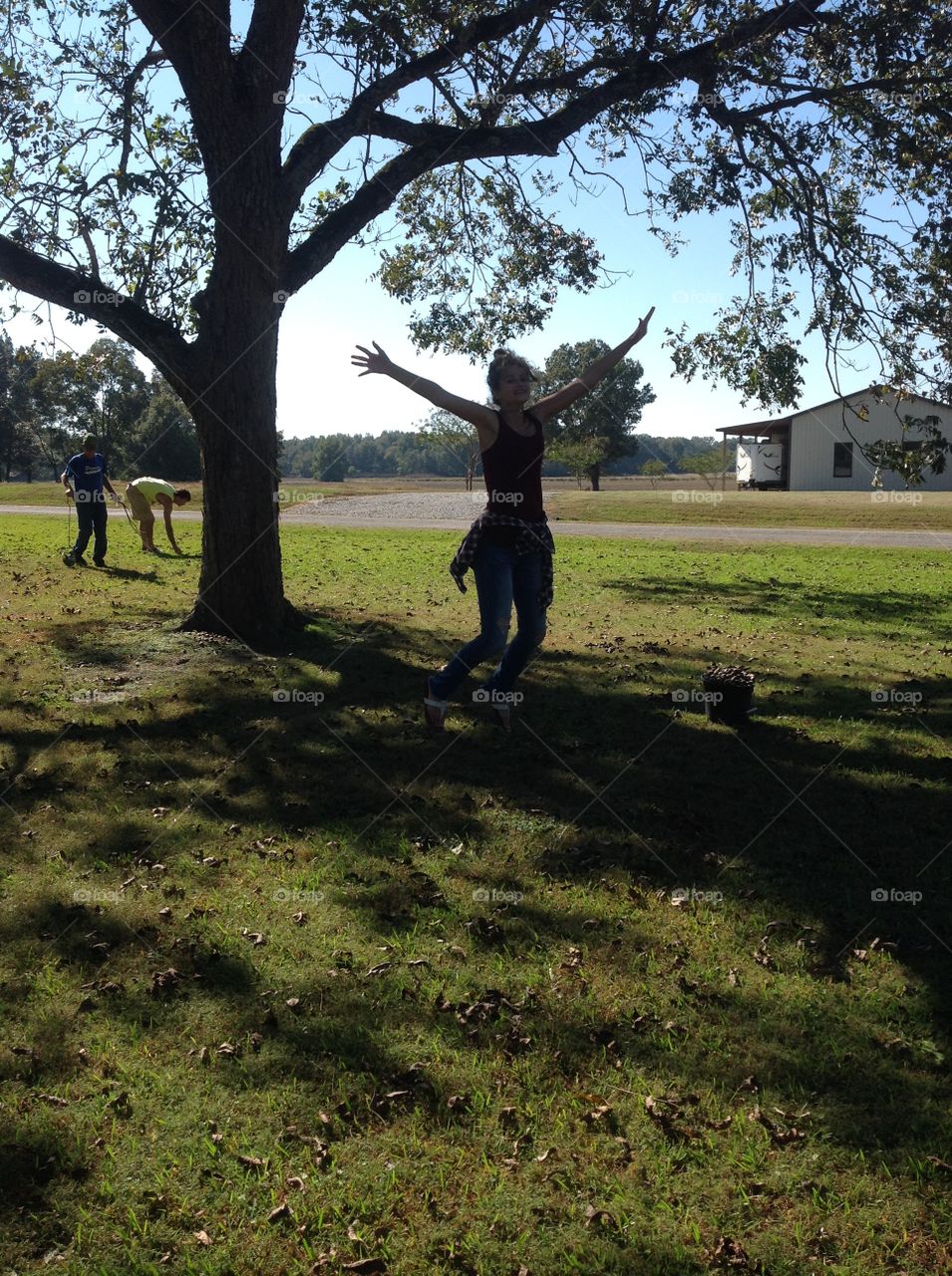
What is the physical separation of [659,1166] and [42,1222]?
174 centimetres

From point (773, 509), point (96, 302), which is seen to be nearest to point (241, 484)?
point (96, 302)

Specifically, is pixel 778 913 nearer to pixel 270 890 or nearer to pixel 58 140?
pixel 270 890

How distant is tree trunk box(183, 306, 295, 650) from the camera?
9.66m

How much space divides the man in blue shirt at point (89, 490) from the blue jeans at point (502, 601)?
10.6 m

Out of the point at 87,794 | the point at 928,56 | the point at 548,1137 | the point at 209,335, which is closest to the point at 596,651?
the point at 209,335

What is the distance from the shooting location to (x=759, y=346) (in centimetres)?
1172

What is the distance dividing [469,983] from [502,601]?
2726mm

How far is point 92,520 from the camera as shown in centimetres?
1716

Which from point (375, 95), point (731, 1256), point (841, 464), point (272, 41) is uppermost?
point (272, 41)

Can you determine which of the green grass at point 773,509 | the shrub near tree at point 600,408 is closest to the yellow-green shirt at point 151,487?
the green grass at point 773,509

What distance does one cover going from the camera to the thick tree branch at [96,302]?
31.0 ft

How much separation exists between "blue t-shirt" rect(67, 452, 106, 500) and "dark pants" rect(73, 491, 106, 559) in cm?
18

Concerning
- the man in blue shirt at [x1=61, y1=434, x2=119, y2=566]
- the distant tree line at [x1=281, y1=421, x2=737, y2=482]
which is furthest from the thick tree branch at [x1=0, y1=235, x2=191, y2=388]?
the distant tree line at [x1=281, y1=421, x2=737, y2=482]

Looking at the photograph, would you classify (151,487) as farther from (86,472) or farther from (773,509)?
(773,509)
